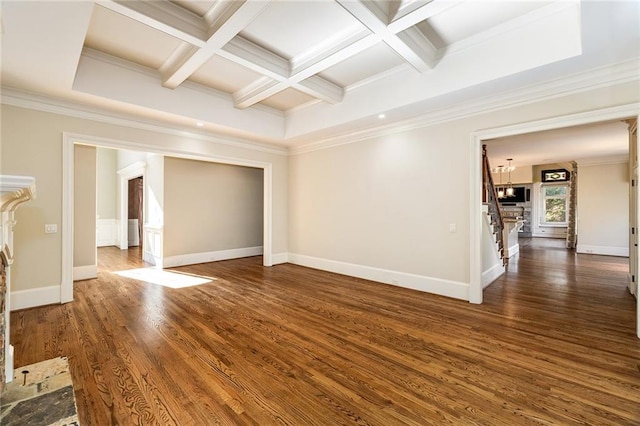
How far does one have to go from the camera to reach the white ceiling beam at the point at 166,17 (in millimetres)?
2531

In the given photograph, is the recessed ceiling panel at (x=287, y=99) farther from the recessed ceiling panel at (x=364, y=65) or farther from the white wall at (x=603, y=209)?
the white wall at (x=603, y=209)

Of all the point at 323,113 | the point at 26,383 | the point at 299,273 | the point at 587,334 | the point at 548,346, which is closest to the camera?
the point at 26,383

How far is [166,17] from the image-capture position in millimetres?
2752

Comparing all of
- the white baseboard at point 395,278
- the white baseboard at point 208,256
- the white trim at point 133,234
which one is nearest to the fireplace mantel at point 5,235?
the white baseboard at point 208,256

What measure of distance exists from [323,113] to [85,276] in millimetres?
5364

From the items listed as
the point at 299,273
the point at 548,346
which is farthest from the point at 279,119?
the point at 548,346

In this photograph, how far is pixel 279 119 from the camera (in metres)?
5.85

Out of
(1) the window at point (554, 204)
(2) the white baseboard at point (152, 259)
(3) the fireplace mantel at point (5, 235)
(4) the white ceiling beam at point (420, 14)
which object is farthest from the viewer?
(1) the window at point (554, 204)

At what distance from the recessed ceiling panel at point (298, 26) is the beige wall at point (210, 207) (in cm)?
409

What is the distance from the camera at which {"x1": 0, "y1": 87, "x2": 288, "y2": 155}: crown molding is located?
3.67m

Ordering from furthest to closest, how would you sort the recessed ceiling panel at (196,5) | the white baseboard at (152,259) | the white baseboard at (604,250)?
the white baseboard at (604,250) → the white baseboard at (152,259) → the recessed ceiling panel at (196,5)

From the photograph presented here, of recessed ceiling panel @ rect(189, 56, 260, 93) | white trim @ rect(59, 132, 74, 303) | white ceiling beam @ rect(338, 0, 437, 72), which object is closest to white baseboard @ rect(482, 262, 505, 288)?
white ceiling beam @ rect(338, 0, 437, 72)

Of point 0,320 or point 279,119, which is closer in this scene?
point 0,320

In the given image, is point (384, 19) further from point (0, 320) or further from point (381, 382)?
point (0, 320)
